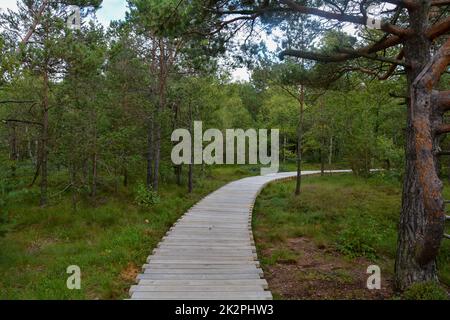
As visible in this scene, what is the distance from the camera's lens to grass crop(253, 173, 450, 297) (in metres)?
9.14

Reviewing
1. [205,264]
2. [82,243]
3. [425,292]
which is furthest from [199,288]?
[82,243]

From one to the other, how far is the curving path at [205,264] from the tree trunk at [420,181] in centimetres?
274

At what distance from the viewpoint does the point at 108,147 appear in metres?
14.0

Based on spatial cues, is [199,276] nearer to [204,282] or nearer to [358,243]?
[204,282]

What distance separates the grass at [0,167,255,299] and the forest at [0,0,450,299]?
51mm

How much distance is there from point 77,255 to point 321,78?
8.34 metres

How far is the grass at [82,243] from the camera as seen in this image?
21.9 feet

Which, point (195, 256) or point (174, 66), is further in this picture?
point (174, 66)

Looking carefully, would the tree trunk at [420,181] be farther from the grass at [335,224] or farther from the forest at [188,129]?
the grass at [335,224]

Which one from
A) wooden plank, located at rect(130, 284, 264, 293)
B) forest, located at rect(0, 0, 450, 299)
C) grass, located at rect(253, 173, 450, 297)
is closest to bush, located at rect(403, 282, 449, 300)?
forest, located at rect(0, 0, 450, 299)

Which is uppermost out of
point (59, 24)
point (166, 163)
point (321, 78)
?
point (59, 24)

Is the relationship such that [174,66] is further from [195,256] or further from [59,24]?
[195,256]
